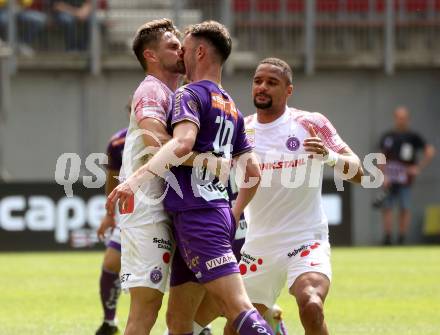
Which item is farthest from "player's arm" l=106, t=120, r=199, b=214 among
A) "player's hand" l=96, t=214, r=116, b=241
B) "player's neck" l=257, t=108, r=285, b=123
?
"player's hand" l=96, t=214, r=116, b=241

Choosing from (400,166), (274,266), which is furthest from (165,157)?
(400,166)

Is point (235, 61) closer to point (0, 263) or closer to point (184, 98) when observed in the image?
point (0, 263)

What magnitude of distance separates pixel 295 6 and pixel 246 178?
17.2 meters

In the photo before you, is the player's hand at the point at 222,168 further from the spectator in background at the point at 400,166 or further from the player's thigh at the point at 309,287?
the spectator in background at the point at 400,166

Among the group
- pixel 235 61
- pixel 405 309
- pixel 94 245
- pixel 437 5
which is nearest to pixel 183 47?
pixel 405 309

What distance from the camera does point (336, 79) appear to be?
24.6 m

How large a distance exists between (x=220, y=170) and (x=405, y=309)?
5591mm

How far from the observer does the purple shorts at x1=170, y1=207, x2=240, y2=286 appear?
22.4 feet

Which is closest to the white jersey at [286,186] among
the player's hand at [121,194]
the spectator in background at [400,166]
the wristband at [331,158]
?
the wristband at [331,158]

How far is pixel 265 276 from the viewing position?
830cm

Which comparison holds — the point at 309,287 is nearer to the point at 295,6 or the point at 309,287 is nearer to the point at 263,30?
the point at 263,30

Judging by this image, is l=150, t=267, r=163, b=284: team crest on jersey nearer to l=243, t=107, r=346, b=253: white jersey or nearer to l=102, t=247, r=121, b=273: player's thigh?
l=243, t=107, r=346, b=253: white jersey

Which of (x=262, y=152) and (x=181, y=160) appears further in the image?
(x=262, y=152)

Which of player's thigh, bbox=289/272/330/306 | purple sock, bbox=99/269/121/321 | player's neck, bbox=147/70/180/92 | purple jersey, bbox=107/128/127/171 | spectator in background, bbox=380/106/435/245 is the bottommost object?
spectator in background, bbox=380/106/435/245
